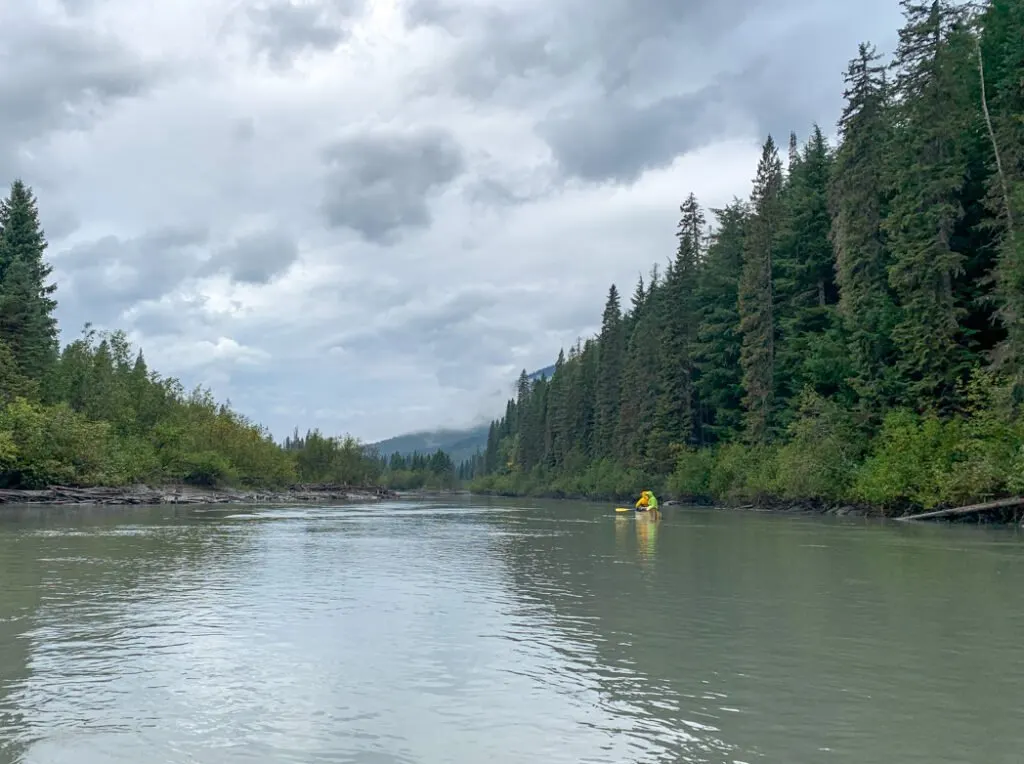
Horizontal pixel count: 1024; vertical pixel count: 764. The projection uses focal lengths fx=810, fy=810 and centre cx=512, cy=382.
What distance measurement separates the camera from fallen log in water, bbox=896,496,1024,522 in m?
30.8

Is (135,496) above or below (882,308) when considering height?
below

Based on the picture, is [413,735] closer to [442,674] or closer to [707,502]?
[442,674]

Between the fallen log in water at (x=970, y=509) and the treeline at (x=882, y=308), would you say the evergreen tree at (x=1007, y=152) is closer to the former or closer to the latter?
the treeline at (x=882, y=308)

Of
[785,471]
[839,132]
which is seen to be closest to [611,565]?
[785,471]

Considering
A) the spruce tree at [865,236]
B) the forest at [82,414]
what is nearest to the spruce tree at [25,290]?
the forest at [82,414]

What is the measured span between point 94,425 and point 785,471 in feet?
151

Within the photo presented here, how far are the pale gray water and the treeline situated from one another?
61.0ft

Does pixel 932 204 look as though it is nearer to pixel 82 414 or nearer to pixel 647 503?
pixel 647 503

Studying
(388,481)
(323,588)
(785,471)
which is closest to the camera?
(323,588)

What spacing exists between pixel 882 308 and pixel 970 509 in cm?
1348

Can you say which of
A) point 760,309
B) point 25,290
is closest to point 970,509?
point 760,309

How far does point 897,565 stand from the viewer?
18.7m

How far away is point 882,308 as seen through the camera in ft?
140

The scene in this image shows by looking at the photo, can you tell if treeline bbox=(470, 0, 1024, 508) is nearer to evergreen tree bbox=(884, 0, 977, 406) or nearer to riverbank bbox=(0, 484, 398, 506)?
evergreen tree bbox=(884, 0, 977, 406)
